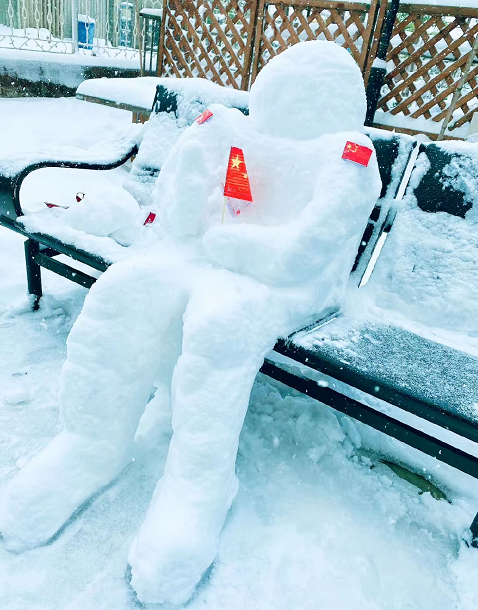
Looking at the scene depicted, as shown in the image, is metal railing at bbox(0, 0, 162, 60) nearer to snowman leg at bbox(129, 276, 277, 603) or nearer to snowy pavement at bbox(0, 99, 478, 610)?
snowy pavement at bbox(0, 99, 478, 610)

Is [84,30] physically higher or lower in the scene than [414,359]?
higher

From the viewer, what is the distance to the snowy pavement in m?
1.23

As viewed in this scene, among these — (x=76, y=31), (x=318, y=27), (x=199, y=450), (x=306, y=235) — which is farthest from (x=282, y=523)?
(x=76, y=31)

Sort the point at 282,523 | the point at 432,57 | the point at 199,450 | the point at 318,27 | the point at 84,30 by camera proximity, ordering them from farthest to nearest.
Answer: the point at 84,30, the point at 318,27, the point at 432,57, the point at 282,523, the point at 199,450

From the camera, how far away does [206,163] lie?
1.51 metres

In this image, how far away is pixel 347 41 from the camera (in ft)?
15.0

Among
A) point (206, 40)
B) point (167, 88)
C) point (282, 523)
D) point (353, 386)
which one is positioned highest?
point (206, 40)

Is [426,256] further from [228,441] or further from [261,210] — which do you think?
[228,441]

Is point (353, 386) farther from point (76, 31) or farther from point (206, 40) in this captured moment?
point (76, 31)

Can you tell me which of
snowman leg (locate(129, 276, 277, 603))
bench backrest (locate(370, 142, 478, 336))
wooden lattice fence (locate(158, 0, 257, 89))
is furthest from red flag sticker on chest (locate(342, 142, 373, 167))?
wooden lattice fence (locate(158, 0, 257, 89))

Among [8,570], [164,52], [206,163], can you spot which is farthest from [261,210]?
[164,52]

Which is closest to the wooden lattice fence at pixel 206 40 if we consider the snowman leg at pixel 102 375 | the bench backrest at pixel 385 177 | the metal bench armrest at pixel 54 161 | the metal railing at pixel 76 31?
the metal railing at pixel 76 31

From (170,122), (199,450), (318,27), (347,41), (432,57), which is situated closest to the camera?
(199,450)

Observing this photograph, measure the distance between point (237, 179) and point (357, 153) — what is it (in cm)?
38
